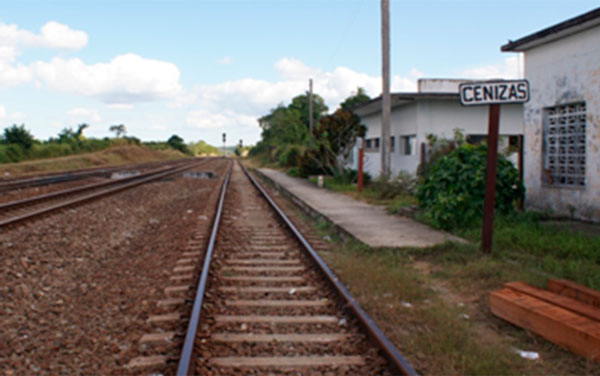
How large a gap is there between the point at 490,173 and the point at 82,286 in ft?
18.7

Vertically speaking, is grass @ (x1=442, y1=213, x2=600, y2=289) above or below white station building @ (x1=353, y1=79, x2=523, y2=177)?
below

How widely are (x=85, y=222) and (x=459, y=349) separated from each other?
30.0 feet

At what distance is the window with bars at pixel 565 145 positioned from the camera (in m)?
10.4

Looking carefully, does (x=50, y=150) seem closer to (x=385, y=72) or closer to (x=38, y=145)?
(x=38, y=145)

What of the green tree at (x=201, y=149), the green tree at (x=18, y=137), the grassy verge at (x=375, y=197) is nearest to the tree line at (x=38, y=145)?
the green tree at (x=18, y=137)

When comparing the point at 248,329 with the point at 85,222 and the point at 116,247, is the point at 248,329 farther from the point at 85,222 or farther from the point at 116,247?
the point at 85,222

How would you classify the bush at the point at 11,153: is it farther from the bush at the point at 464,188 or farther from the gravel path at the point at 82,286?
the bush at the point at 464,188

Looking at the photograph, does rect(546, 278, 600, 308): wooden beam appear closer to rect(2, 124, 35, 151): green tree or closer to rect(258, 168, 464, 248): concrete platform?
rect(258, 168, 464, 248): concrete platform

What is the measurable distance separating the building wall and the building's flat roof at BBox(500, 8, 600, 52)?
0.46ft

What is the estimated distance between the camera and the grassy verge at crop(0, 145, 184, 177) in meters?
32.2

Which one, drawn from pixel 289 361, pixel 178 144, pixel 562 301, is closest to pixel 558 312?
pixel 562 301

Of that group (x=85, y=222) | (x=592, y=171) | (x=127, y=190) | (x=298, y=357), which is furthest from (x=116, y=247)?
(x=127, y=190)

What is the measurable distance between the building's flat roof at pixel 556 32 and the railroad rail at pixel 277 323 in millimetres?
6634

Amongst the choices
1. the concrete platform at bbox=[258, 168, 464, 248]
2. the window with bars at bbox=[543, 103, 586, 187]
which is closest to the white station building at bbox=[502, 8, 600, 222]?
the window with bars at bbox=[543, 103, 586, 187]
